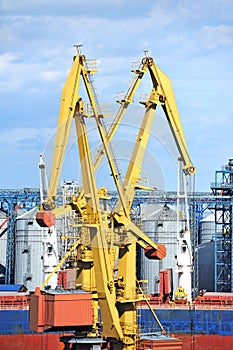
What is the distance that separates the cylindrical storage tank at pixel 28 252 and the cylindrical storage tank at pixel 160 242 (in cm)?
763

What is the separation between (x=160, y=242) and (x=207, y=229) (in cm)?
1109

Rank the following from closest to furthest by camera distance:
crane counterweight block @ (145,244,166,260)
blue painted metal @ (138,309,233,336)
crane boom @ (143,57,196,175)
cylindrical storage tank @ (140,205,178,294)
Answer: crane counterweight block @ (145,244,166,260) → crane boom @ (143,57,196,175) → blue painted metal @ (138,309,233,336) → cylindrical storage tank @ (140,205,178,294)

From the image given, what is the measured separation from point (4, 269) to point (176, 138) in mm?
40272

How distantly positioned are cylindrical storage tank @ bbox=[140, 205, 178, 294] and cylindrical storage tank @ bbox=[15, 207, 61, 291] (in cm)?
763

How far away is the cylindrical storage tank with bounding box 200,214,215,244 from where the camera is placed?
243 feet

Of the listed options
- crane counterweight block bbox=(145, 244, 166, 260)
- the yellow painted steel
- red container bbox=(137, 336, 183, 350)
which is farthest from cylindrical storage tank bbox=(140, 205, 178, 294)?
the yellow painted steel

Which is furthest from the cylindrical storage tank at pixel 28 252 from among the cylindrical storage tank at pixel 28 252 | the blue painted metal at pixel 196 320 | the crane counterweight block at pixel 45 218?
the crane counterweight block at pixel 45 218

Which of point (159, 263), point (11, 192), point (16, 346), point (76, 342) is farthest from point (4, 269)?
point (76, 342)

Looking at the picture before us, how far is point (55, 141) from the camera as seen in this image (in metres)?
32.9

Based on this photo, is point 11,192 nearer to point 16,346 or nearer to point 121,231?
point 16,346

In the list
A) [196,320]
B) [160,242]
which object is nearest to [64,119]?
[196,320]

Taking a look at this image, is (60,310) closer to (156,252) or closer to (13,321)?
(156,252)

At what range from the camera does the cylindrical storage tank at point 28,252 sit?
6400cm

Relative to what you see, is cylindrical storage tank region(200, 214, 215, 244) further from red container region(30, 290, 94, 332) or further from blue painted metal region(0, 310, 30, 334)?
red container region(30, 290, 94, 332)
